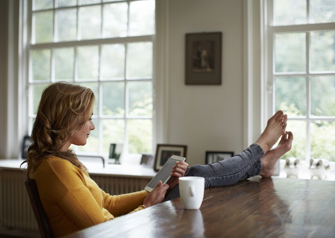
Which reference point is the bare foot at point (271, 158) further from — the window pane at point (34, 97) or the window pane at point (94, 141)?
the window pane at point (34, 97)

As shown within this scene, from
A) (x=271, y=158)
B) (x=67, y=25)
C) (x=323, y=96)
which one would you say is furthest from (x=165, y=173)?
(x=67, y=25)

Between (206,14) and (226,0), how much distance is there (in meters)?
0.19

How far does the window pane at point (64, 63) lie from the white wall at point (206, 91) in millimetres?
1116

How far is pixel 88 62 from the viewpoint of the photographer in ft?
13.5

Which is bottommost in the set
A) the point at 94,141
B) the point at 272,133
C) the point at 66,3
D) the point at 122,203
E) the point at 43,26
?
the point at 122,203

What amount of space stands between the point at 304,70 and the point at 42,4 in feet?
8.69

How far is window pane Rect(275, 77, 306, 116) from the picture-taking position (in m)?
3.38

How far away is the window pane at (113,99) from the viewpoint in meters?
3.98

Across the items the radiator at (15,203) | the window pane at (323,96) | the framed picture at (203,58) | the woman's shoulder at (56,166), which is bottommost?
the radiator at (15,203)

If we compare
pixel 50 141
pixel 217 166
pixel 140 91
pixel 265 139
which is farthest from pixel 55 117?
pixel 140 91

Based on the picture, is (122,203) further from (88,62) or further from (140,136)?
(88,62)

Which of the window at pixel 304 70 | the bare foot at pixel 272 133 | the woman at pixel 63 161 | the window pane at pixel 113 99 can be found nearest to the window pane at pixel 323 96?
the window at pixel 304 70

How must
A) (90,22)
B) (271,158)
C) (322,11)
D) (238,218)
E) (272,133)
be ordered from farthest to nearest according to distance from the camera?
(90,22) < (322,11) < (272,133) < (271,158) < (238,218)

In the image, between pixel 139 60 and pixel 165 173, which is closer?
pixel 165 173
